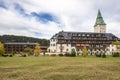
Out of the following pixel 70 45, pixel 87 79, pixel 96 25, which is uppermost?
pixel 96 25

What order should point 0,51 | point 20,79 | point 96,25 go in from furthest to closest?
1. point 96,25
2. point 0,51
3. point 20,79

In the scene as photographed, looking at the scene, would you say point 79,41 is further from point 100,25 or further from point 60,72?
point 60,72

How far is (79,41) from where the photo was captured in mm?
121125

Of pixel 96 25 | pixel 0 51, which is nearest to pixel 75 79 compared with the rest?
pixel 0 51

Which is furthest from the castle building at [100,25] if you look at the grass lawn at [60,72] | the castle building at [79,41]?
the grass lawn at [60,72]

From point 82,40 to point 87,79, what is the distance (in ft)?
327

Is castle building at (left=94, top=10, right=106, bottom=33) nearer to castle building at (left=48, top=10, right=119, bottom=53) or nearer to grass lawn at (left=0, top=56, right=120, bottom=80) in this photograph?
castle building at (left=48, top=10, right=119, bottom=53)

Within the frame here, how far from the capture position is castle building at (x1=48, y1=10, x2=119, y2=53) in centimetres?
11788

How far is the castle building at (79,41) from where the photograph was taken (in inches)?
4641

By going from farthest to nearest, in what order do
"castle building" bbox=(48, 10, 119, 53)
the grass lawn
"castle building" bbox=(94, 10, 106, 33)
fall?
"castle building" bbox=(94, 10, 106, 33), "castle building" bbox=(48, 10, 119, 53), the grass lawn

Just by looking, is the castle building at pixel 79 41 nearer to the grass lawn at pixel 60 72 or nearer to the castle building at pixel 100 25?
the castle building at pixel 100 25

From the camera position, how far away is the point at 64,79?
2291 centimetres

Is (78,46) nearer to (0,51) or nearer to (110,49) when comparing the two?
(110,49)

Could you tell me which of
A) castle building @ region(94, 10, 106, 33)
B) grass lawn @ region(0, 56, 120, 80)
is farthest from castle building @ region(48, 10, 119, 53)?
grass lawn @ region(0, 56, 120, 80)
